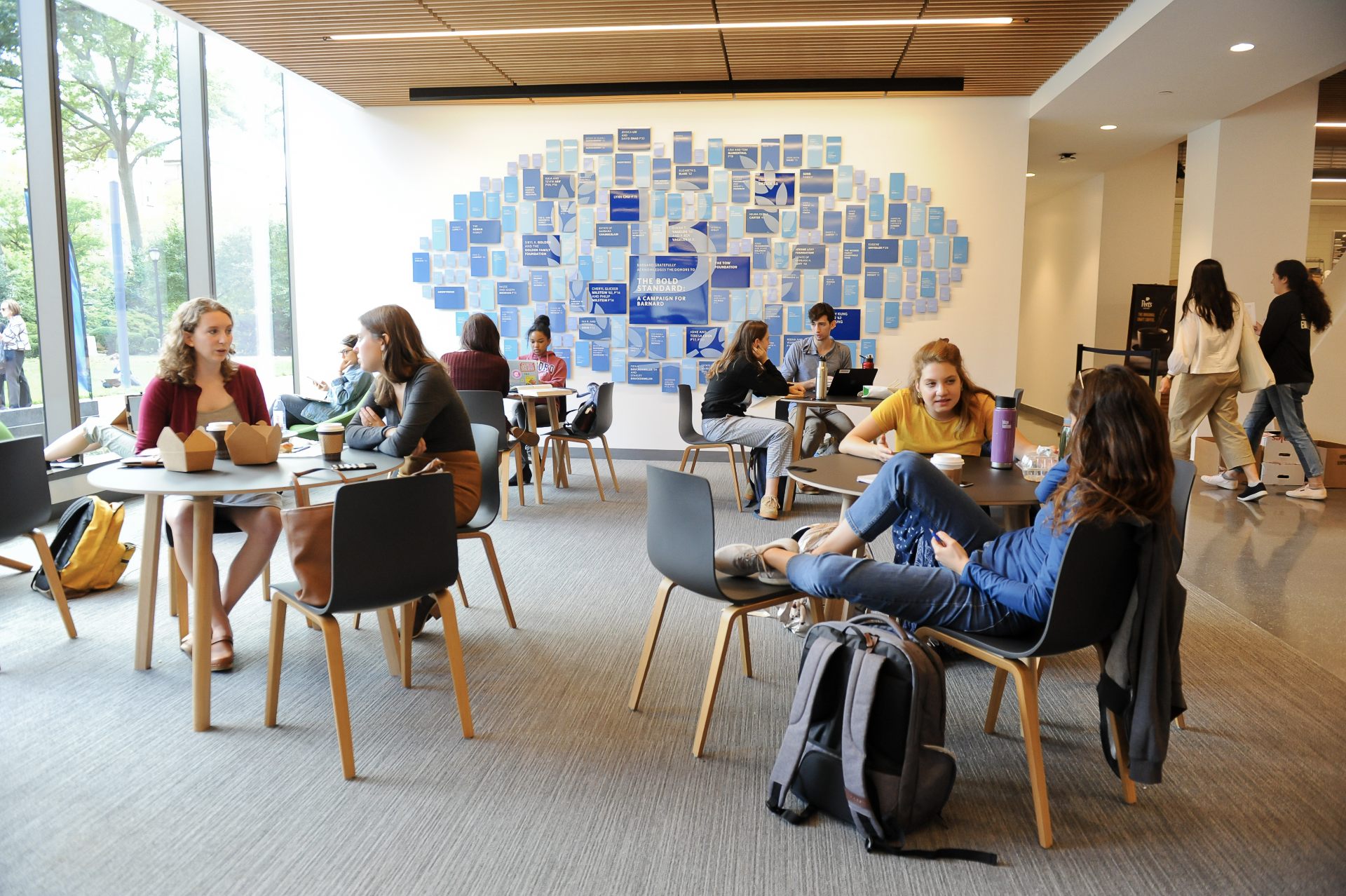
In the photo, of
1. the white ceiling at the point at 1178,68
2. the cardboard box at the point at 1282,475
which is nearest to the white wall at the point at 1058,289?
the white ceiling at the point at 1178,68

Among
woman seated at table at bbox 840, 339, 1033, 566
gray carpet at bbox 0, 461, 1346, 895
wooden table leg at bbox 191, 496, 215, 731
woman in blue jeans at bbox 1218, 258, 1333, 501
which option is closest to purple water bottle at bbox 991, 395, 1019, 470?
woman seated at table at bbox 840, 339, 1033, 566

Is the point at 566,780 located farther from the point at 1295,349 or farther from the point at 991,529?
the point at 1295,349

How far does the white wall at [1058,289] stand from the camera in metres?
10.6

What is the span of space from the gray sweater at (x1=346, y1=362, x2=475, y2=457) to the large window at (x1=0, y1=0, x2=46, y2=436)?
3.21 meters

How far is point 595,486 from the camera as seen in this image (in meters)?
7.17

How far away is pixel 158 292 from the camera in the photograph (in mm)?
6895

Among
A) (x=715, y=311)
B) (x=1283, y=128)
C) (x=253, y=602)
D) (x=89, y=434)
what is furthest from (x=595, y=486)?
(x=1283, y=128)

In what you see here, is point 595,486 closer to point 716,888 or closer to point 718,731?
point 718,731

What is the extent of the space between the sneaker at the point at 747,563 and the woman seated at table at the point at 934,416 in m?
0.80

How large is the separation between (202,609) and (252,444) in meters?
0.59

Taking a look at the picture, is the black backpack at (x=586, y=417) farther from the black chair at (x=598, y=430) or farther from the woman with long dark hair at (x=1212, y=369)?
the woman with long dark hair at (x=1212, y=369)

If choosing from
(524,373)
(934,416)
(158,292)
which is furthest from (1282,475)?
(158,292)

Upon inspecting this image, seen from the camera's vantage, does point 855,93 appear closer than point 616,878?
No

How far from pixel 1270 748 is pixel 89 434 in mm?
4581
